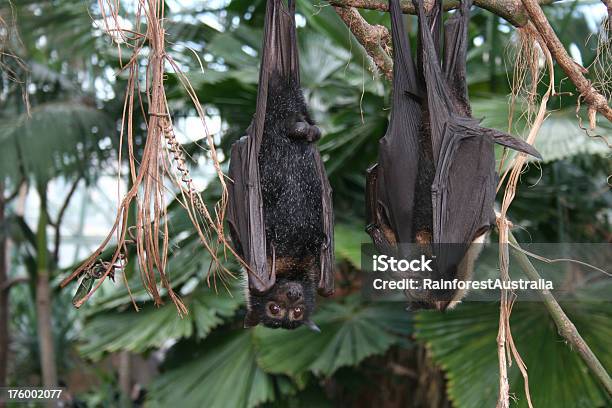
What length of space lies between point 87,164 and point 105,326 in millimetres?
2002

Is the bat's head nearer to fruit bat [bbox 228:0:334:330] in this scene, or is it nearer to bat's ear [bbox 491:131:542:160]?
fruit bat [bbox 228:0:334:330]

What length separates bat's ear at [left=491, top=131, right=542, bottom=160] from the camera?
1.99m

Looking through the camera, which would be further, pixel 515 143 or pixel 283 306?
pixel 283 306

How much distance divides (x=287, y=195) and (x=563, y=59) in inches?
43.5

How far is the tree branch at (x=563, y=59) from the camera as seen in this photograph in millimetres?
2057

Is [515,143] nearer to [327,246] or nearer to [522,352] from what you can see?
[327,246]

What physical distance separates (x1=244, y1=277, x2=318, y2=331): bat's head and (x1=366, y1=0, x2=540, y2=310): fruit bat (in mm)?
396

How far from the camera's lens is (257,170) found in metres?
2.40

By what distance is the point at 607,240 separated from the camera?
5453 mm

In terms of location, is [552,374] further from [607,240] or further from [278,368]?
[607,240]

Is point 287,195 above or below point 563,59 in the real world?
below

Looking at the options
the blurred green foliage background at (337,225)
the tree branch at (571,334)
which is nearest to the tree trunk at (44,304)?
the blurred green foliage background at (337,225)

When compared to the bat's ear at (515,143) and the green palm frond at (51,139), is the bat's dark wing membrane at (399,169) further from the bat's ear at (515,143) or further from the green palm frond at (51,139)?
the green palm frond at (51,139)

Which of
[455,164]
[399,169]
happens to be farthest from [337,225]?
[455,164]
